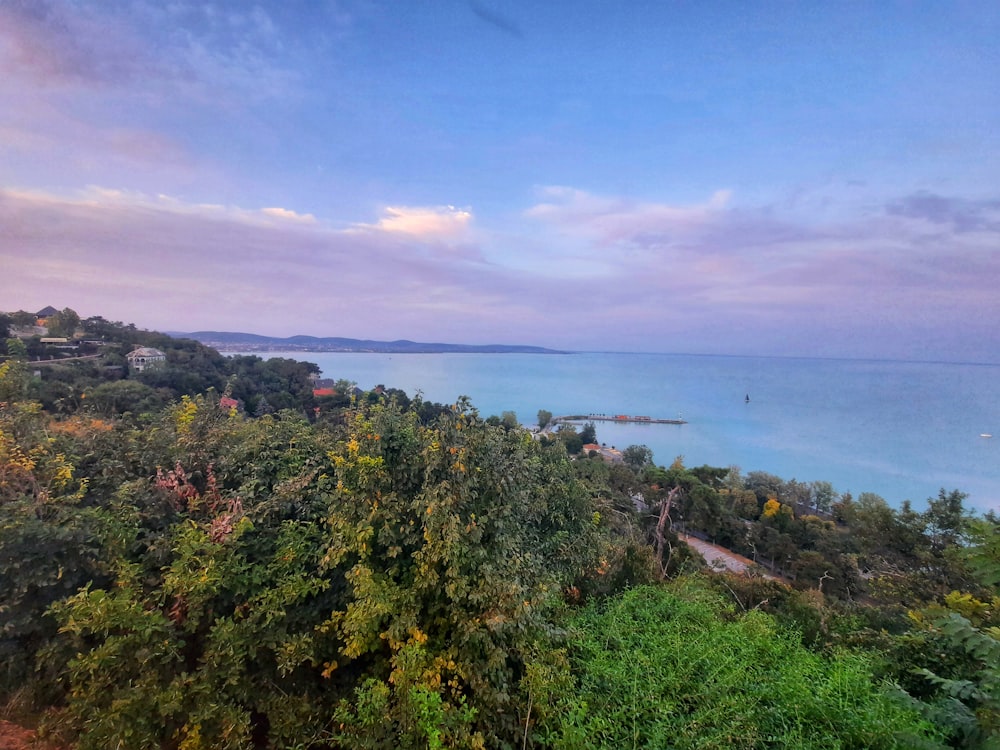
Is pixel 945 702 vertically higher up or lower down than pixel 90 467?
lower down

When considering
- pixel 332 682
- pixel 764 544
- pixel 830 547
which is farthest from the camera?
pixel 764 544

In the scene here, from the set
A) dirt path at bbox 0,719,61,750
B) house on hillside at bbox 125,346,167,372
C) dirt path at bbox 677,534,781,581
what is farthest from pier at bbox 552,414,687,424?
dirt path at bbox 0,719,61,750

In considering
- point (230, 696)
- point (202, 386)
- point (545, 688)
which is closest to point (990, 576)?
point (545, 688)

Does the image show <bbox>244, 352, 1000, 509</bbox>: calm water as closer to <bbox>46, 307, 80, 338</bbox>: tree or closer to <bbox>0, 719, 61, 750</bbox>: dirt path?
<bbox>0, 719, 61, 750</bbox>: dirt path

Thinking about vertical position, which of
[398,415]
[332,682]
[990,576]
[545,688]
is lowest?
[332,682]

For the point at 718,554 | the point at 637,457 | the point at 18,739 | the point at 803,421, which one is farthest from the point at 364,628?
the point at 803,421

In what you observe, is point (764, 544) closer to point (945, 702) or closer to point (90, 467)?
point (945, 702)
